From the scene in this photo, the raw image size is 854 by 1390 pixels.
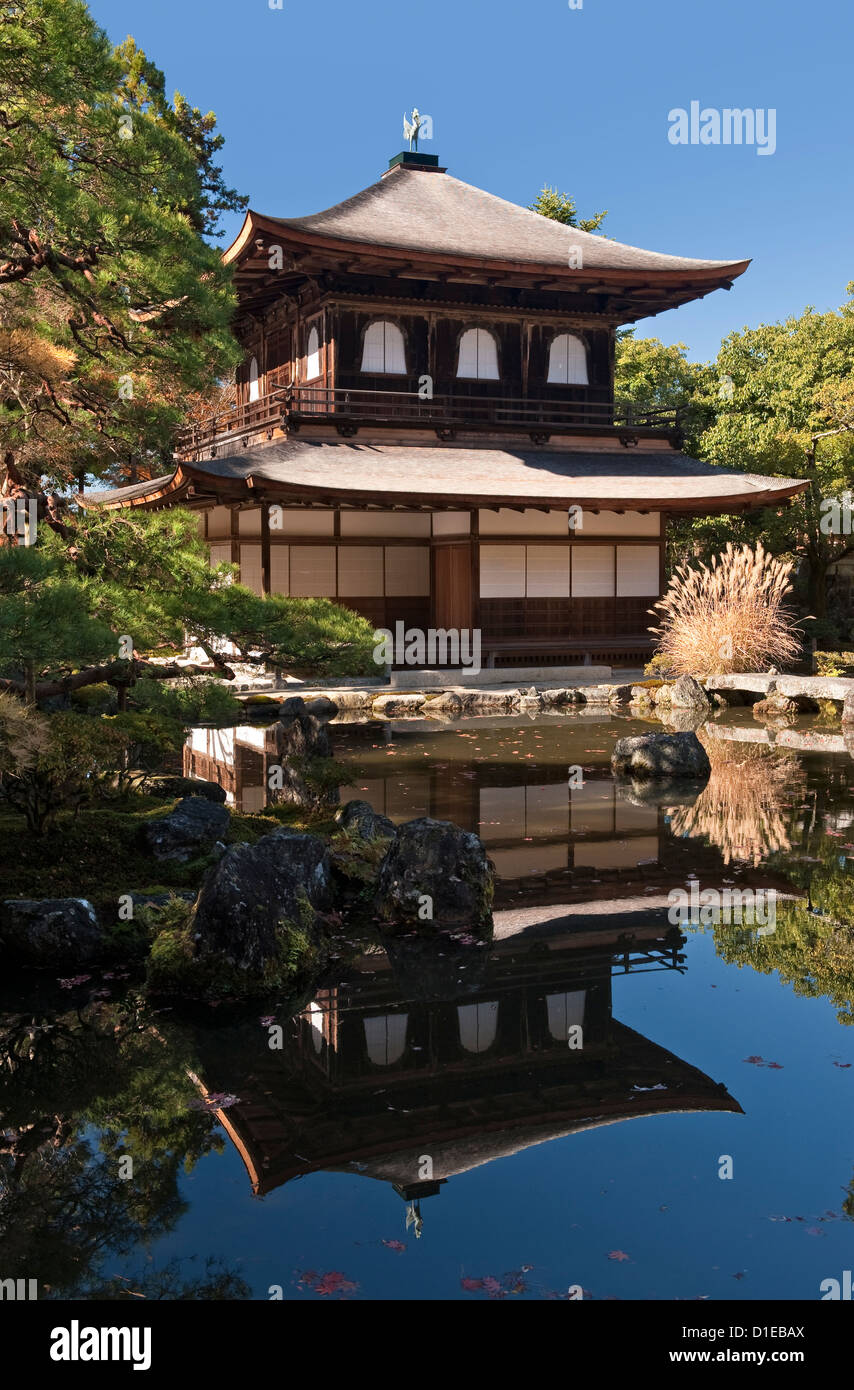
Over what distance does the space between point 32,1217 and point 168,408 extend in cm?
674

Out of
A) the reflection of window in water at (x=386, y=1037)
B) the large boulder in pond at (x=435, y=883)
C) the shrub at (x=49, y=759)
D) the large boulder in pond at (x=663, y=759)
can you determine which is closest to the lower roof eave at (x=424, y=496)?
the large boulder in pond at (x=663, y=759)

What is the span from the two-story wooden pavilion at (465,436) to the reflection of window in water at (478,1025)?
1488 centimetres

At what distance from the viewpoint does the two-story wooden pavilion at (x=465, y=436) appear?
831 inches

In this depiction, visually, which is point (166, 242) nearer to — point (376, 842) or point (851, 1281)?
point (376, 842)

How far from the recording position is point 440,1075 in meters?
4.93

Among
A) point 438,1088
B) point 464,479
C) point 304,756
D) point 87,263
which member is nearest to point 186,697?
point 304,756

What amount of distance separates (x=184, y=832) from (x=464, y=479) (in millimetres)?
13882

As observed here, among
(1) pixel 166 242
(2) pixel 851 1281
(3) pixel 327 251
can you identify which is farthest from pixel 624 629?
(2) pixel 851 1281

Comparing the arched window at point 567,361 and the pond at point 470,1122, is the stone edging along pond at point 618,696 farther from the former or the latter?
the pond at point 470,1122

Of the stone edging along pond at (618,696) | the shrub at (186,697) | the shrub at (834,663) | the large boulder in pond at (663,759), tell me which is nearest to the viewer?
the shrub at (186,697)

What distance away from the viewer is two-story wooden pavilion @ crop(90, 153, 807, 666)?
69.3 feet

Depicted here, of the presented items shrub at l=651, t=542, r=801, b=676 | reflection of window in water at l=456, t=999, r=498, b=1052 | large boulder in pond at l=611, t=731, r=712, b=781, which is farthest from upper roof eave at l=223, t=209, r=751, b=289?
reflection of window in water at l=456, t=999, r=498, b=1052

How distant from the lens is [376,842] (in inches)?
320

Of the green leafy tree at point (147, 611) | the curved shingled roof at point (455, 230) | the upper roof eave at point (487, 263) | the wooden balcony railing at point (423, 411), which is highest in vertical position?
the curved shingled roof at point (455, 230)
